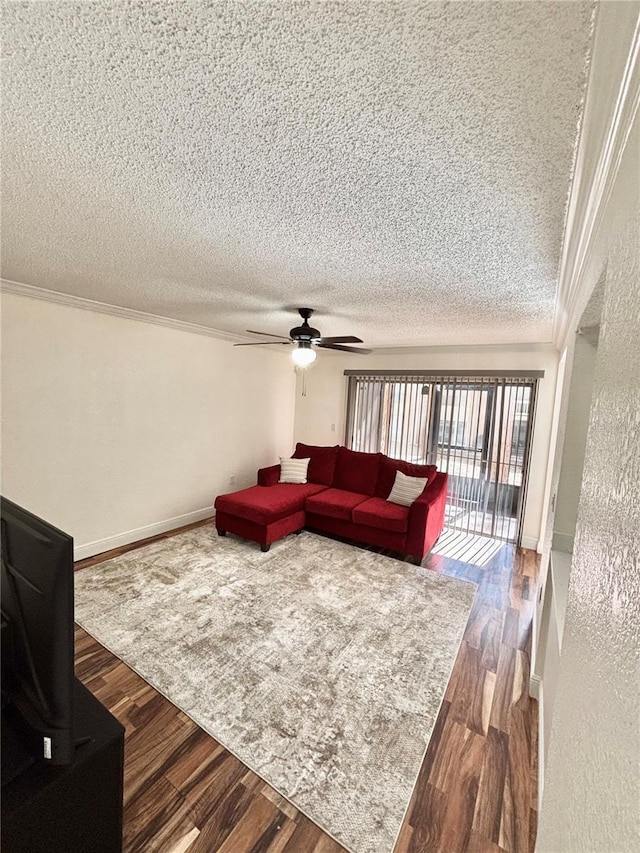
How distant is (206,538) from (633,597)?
409 cm

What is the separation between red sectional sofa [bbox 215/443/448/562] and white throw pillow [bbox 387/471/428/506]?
0.06m

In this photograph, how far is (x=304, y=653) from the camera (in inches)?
92.4

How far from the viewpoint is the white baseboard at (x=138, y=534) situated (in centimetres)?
345

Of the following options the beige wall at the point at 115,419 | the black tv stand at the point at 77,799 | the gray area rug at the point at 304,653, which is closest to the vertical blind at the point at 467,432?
the gray area rug at the point at 304,653

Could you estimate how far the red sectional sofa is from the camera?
12.3 ft

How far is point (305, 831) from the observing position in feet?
4.58

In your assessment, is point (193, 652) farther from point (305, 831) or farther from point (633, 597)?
point (633, 597)

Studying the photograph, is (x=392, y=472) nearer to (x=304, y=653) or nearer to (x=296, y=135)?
(x=304, y=653)

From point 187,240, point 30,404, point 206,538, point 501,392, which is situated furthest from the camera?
point 501,392

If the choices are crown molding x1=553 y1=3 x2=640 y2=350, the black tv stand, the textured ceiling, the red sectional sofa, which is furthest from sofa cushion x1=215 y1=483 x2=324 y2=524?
crown molding x1=553 y1=3 x2=640 y2=350

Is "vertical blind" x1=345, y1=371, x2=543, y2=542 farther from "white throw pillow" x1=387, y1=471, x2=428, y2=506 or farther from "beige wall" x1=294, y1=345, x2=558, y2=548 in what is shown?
"white throw pillow" x1=387, y1=471, x2=428, y2=506

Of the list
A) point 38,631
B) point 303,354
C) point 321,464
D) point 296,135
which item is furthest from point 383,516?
point 296,135

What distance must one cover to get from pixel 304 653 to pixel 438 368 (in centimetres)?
374

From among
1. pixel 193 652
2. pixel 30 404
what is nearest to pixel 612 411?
pixel 193 652
